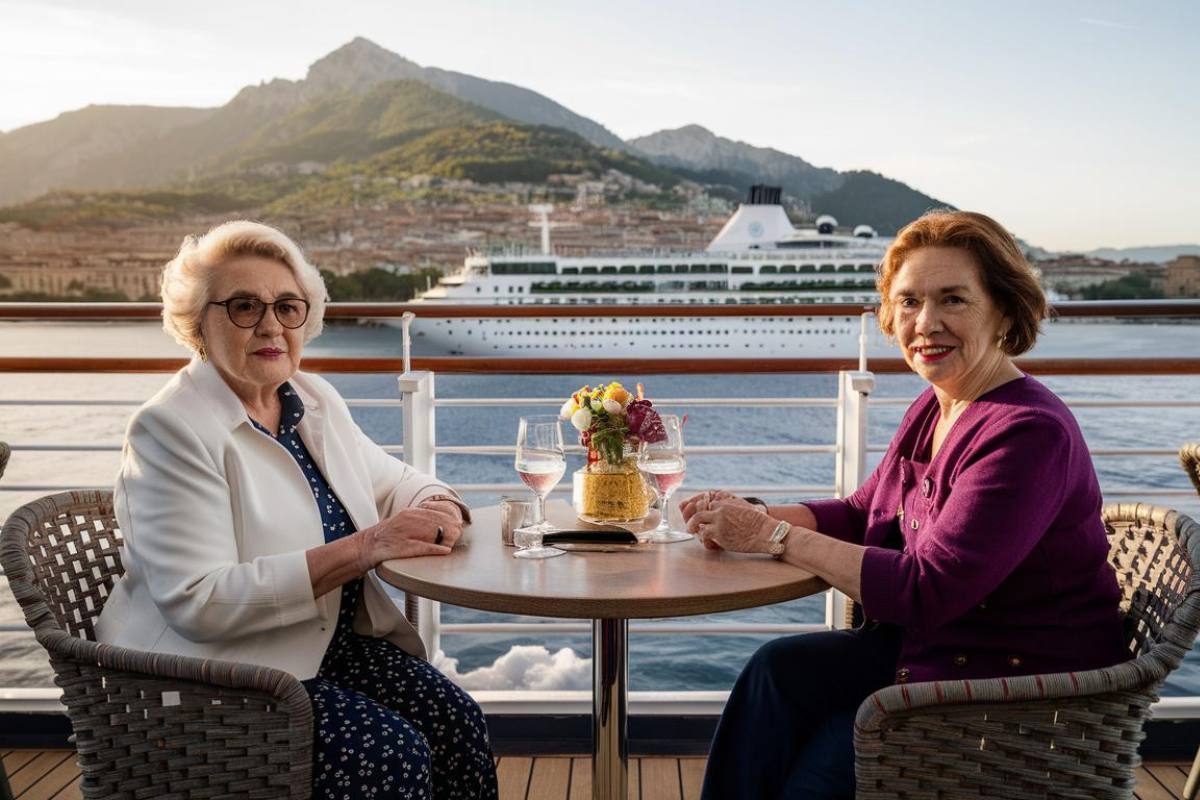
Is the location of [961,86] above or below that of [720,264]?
above

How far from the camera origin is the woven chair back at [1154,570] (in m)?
1.10

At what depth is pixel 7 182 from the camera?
56.3ft

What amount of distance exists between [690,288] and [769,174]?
351cm

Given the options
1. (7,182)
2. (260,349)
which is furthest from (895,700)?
(7,182)

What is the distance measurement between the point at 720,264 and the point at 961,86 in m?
6.48

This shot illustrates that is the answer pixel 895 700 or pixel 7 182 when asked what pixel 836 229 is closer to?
pixel 7 182

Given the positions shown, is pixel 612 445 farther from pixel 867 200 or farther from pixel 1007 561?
pixel 867 200

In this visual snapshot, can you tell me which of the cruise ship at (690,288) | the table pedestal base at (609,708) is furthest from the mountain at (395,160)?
the table pedestal base at (609,708)

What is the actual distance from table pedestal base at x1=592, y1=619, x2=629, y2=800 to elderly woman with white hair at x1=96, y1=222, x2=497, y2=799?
0.62 feet

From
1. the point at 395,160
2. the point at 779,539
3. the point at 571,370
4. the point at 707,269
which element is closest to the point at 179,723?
the point at 779,539

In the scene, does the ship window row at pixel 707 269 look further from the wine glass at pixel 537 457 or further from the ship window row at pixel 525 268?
the wine glass at pixel 537 457

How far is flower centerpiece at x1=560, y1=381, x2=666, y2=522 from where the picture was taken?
1.43 m

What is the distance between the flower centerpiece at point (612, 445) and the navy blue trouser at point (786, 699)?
0.31m

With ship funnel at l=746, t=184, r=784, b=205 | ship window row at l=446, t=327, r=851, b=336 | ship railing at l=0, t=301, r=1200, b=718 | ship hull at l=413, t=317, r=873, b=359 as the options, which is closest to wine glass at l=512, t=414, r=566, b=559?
ship railing at l=0, t=301, r=1200, b=718
